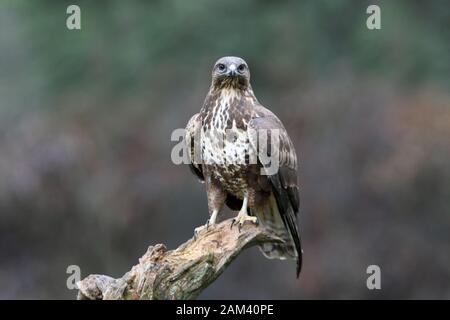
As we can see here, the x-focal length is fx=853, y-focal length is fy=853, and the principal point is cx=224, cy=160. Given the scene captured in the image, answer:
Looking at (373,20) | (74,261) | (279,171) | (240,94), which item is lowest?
(74,261)

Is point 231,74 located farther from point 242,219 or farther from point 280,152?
Result: point 242,219

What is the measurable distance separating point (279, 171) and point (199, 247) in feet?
2.73

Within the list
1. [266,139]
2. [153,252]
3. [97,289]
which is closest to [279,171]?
[266,139]

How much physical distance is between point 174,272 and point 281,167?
4.05ft

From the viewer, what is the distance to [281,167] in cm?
607

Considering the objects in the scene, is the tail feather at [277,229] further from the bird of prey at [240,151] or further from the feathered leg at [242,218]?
the feathered leg at [242,218]

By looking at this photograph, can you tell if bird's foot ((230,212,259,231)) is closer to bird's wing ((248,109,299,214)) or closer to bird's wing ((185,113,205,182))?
bird's wing ((248,109,299,214))

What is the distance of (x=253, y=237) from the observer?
588cm

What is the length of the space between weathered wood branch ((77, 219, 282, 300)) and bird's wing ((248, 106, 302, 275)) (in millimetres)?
399

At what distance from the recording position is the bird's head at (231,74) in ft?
20.0

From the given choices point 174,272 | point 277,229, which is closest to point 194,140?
point 277,229

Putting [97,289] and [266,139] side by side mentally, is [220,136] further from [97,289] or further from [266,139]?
[97,289]

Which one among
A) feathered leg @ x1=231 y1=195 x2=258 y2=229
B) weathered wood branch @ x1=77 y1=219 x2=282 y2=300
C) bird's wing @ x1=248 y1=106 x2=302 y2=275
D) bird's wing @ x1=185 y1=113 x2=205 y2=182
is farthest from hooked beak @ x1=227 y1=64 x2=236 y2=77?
weathered wood branch @ x1=77 y1=219 x2=282 y2=300

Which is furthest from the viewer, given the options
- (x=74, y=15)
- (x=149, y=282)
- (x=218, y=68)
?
(x=74, y=15)
